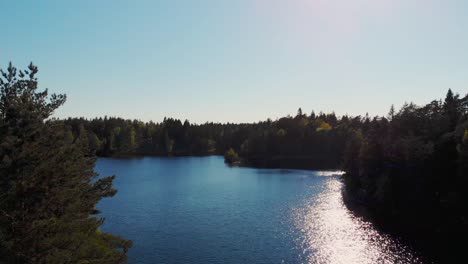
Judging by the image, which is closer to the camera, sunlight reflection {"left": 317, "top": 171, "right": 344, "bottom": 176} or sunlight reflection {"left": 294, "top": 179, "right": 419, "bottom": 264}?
sunlight reflection {"left": 294, "top": 179, "right": 419, "bottom": 264}

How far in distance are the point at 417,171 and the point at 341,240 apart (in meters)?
27.2

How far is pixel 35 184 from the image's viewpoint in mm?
17766

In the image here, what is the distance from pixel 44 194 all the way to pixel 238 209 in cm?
5972

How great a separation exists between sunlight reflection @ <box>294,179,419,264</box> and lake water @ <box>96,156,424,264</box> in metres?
0.12

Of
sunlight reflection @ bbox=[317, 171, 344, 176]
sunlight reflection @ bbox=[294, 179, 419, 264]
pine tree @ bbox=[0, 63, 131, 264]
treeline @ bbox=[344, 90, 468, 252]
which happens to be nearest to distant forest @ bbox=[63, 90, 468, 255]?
treeline @ bbox=[344, 90, 468, 252]

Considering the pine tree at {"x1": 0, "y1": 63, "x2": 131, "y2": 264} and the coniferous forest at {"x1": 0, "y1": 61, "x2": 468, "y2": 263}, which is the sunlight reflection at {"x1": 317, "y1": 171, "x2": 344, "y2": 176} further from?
the pine tree at {"x1": 0, "y1": 63, "x2": 131, "y2": 264}

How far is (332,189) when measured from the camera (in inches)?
3890

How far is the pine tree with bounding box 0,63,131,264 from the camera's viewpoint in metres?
17.9

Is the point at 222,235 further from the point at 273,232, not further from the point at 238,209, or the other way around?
the point at 238,209

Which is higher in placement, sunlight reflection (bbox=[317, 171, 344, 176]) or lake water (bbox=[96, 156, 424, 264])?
sunlight reflection (bbox=[317, 171, 344, 176])

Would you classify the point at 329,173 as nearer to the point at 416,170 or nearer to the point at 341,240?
the point at 416,170

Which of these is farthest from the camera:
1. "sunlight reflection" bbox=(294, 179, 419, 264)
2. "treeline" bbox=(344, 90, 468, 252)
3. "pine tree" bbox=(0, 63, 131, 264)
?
"treeline" bbox=(344, 90, 468, 252)

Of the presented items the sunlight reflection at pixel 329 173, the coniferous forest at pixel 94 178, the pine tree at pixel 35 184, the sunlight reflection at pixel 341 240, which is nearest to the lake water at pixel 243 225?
the sunlight reflection at pixel 341 240

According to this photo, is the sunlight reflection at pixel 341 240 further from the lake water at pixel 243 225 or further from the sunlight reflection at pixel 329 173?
the sunlight reflection at pixel 329 173
